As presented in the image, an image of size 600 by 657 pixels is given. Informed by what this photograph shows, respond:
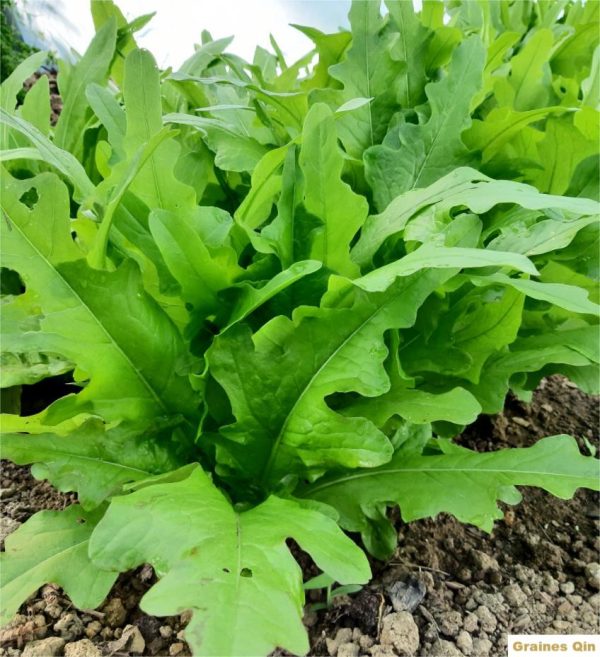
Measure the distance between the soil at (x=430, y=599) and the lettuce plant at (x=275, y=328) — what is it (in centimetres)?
10

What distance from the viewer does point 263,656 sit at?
541 mm

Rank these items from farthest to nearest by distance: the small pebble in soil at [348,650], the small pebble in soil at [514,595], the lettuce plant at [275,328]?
the small pebble in soil at [514,595]
the small pebble in soil at [348,650]
the lettuce plant at [275,328]

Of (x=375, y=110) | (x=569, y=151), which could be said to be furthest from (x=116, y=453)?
(x=569, y=151)

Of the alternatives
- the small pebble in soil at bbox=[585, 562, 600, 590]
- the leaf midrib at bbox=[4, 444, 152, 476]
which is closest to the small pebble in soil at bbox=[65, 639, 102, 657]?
the leaf midrib at bbox=[4, 444, 152, 476]

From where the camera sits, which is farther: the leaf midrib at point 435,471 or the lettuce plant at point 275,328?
the leaf midrib at point 435,471

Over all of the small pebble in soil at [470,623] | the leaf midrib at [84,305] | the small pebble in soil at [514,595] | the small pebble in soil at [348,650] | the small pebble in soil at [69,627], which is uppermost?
the leaf midrib at [84,305]

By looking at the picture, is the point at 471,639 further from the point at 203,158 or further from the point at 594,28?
the point at 594,28

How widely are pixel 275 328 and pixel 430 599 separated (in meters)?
0.47

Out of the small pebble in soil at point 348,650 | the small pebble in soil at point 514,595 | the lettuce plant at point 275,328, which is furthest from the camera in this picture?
the small pebble in soil at point 514,595

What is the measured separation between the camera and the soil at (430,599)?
2.78 ft

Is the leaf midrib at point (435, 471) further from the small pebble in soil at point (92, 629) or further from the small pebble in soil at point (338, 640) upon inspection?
the small pebble in soil at point (92, 629)

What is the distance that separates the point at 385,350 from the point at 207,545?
12.1 inches

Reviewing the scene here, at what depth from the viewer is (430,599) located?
960 mm

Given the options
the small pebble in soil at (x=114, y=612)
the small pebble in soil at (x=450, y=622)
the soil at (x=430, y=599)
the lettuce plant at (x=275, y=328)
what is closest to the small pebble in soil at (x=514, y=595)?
the soil at (x=430, y=599)
